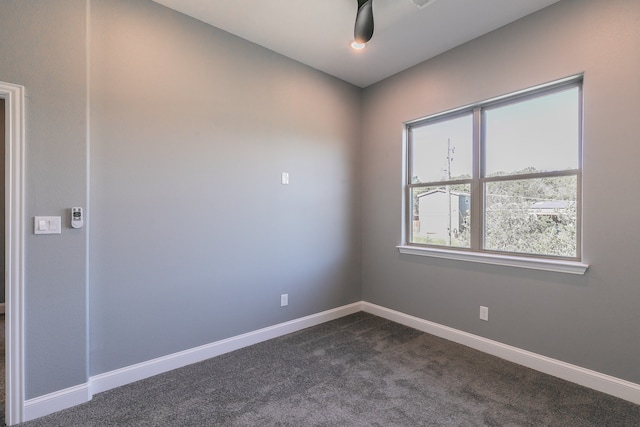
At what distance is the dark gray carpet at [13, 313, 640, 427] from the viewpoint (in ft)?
5.89

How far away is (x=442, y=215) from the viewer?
10.3ft

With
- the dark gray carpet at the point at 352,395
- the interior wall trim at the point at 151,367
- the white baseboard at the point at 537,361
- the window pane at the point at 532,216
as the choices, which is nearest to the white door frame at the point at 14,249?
the interior wall trim at the point at 151,367

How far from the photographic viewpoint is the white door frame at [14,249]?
5.63 feet

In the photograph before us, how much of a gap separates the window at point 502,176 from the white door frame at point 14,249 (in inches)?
127

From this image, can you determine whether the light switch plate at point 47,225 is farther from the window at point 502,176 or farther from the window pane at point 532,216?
the window pane at point 532,216

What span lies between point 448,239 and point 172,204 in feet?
8.63

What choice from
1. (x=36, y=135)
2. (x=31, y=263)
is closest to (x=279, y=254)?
(x=31, y=263)

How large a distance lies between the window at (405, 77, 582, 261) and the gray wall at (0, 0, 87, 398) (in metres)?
2.98

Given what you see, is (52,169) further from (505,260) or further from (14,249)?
(505,260)

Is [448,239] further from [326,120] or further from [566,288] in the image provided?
[326,120]

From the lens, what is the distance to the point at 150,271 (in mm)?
2277

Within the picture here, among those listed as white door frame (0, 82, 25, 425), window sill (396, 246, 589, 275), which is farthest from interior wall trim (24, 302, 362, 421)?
window sill (396, 246, 589, 275)

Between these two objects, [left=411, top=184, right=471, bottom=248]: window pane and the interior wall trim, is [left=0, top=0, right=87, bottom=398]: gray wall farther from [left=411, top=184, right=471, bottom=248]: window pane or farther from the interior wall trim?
[left=411, top=184, right=471, bottom=248]: window pane

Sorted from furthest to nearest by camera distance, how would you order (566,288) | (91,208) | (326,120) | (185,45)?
(326,120) → (185,45) → (566,288) → (91,208)
